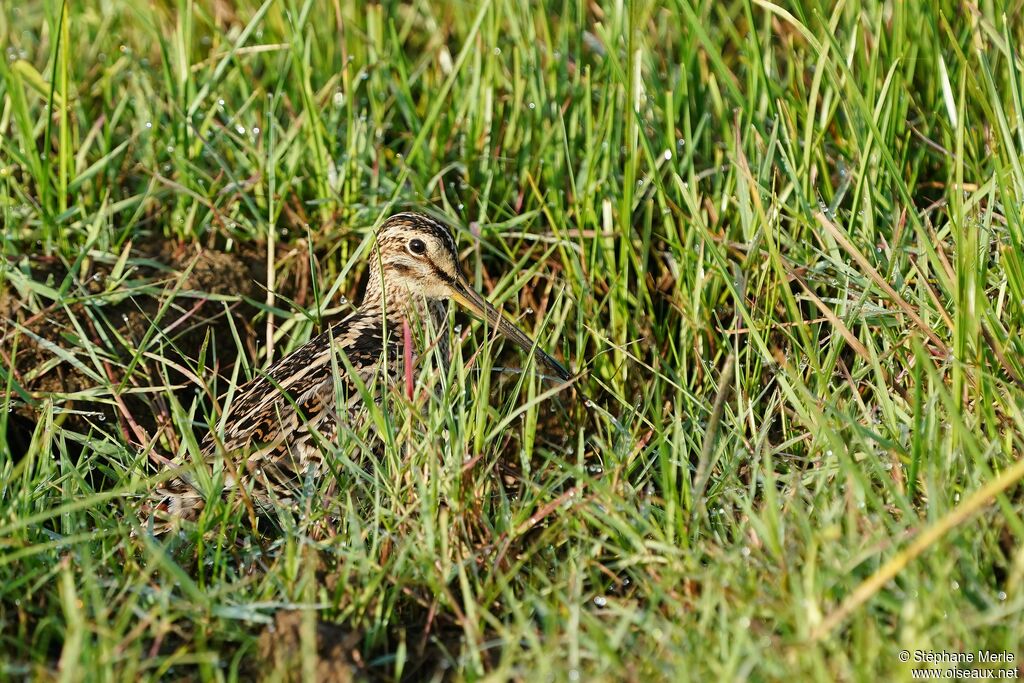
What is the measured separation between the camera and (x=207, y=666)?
2.56 metres

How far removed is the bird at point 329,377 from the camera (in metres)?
3.25

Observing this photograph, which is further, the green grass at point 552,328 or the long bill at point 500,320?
the long bill at point 500,320

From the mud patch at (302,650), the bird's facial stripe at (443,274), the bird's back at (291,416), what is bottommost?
the bird's back at (291,416)

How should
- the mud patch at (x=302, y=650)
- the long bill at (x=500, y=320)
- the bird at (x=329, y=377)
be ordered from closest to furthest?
the mud patch at (x=302, y=650) < the bird at (x=329, y=377) < the long bill at (x=500, y=320)

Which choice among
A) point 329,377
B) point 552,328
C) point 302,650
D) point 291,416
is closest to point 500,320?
point 552,328

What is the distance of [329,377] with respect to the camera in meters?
3.74

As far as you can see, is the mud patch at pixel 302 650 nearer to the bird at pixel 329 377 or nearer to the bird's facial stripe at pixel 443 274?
the bird at pixel 329 377

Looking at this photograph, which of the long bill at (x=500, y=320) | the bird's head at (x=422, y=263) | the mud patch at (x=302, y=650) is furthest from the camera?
the bird's head at (x=422, y=263)

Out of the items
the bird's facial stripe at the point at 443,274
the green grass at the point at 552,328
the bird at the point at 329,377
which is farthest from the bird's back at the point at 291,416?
the bird's facial stripe at the point at 443,274

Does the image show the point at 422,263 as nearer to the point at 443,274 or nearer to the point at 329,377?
the point at 443,274

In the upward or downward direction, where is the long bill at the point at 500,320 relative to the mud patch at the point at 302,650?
downward

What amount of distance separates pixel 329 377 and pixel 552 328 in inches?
30.9

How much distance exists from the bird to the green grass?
98 millimetres

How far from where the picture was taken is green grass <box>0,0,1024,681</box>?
264 cm
